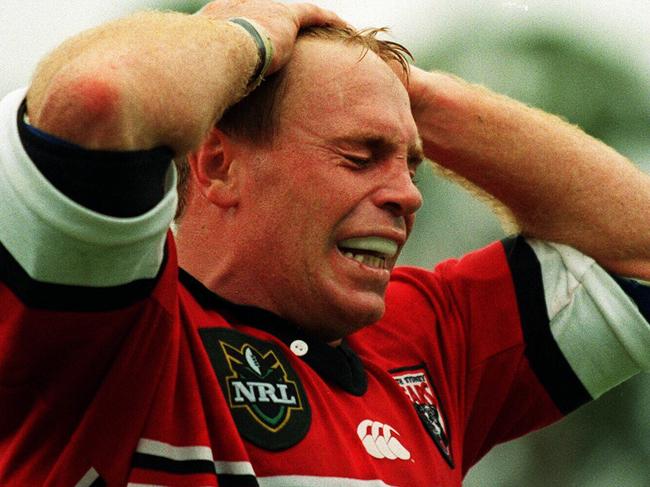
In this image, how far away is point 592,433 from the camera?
10.6 m

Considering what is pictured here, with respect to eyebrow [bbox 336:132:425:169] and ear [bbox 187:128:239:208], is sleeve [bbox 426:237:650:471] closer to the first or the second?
eyebrow [bbox 336:132:425:169]

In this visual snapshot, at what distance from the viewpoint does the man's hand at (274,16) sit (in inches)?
119

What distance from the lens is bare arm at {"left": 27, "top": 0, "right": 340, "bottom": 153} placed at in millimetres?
2279

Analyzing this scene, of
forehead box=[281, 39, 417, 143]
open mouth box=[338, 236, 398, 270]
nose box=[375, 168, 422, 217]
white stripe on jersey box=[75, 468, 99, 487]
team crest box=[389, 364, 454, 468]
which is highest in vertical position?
forehead box=[281, 39, 417, 143]

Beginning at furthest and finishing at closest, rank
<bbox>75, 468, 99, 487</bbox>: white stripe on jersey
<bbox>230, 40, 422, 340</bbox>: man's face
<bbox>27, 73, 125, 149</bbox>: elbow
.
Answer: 1. <bbox>230, 40, 422, 340</bbox>: man's face
2. <bbox>75, 468, 99, 487</bbox>: white stripe on jersey
3. <bbox>27, 73, 125, 149</bbox>: elbow

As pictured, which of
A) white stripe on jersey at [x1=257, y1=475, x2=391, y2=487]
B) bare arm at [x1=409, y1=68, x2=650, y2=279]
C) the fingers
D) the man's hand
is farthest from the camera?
bare arm at [x1=409, y1=68, x2=650, y2=279]

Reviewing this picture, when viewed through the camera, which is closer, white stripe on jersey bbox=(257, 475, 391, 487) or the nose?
white stripe on jersey bbox=(257, 475, 391, 487)

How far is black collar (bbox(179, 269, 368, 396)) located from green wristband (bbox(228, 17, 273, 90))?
44 centimetres

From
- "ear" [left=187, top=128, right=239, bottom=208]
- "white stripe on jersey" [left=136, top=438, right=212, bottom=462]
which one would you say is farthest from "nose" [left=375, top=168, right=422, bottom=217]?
"white stripe on jersey" [left=136, top=438, right=212, bottom=462]

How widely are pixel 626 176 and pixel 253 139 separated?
1048mm

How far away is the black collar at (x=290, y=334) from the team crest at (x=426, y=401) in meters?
0.17

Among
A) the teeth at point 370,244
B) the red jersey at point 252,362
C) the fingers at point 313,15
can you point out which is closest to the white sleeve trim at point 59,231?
the red jersey at point 252,362

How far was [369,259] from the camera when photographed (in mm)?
3195

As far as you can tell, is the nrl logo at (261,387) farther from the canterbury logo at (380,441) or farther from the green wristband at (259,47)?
the green wristband at (259,47)
